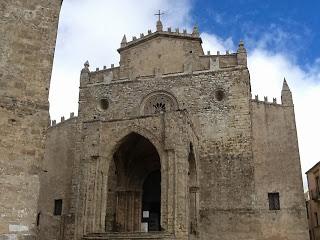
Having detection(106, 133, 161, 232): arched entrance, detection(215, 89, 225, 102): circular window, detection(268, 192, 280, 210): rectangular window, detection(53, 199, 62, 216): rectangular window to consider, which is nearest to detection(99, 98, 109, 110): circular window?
detection(106, 133, 161, 232): arched entrance

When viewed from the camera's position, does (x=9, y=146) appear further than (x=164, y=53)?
No

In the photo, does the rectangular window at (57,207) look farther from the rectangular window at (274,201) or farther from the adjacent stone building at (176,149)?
the rectangular window at (274,201)

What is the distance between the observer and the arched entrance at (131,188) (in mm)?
17609

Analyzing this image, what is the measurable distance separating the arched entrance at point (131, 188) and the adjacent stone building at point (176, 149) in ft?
0.15

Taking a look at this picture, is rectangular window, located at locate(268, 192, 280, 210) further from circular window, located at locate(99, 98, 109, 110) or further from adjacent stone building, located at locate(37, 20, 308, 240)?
circular window, located at locate(99, 98, 109, 110)

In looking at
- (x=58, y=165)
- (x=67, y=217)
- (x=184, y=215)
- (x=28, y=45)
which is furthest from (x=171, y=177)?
(x=58, y=165)

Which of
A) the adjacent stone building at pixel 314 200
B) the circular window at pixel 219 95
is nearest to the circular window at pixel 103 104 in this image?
the circular window at pixel 219 95

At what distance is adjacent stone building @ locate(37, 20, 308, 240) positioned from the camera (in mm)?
15148

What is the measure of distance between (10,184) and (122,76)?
527 inches

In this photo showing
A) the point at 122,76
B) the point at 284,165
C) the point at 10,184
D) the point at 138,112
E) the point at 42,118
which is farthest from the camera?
the point at 122,76

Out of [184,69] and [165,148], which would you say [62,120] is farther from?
[165,148]

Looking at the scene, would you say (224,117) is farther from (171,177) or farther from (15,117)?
(15,117)

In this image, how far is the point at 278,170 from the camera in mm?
18578

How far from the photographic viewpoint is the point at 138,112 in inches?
797
